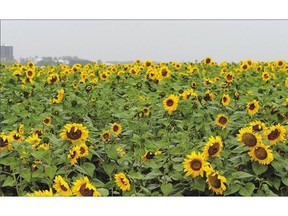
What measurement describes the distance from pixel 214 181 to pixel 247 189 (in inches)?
8.1

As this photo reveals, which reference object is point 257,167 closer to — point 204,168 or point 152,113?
point 204,168

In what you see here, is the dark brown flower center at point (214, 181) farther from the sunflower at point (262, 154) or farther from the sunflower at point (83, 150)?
the sunflower at point (83, 150)

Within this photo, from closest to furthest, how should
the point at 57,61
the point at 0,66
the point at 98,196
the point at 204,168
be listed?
the point at 98,196
the point at 204,168
the point at 0,66
the point at 57,61

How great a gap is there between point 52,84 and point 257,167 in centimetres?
412

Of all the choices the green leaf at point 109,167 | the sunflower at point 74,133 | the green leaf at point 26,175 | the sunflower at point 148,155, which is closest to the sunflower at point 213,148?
the sunflower at point 148,155

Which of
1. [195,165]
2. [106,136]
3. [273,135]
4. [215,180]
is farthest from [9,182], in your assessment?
[273,135]

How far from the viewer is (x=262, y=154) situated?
2.93m

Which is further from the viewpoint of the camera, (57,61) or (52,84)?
(57,61)

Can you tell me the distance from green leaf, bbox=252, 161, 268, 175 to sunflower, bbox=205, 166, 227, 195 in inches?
13.0

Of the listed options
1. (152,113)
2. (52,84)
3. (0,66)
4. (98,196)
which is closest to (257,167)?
(98,196)

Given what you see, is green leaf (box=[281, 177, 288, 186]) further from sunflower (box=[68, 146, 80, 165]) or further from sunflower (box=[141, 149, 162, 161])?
sunflower (box=[68, 146, 80, 165])

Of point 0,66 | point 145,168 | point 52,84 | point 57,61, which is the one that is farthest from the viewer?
point 57,61

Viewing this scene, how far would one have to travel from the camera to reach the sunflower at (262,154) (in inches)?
115

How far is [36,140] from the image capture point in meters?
3.22
